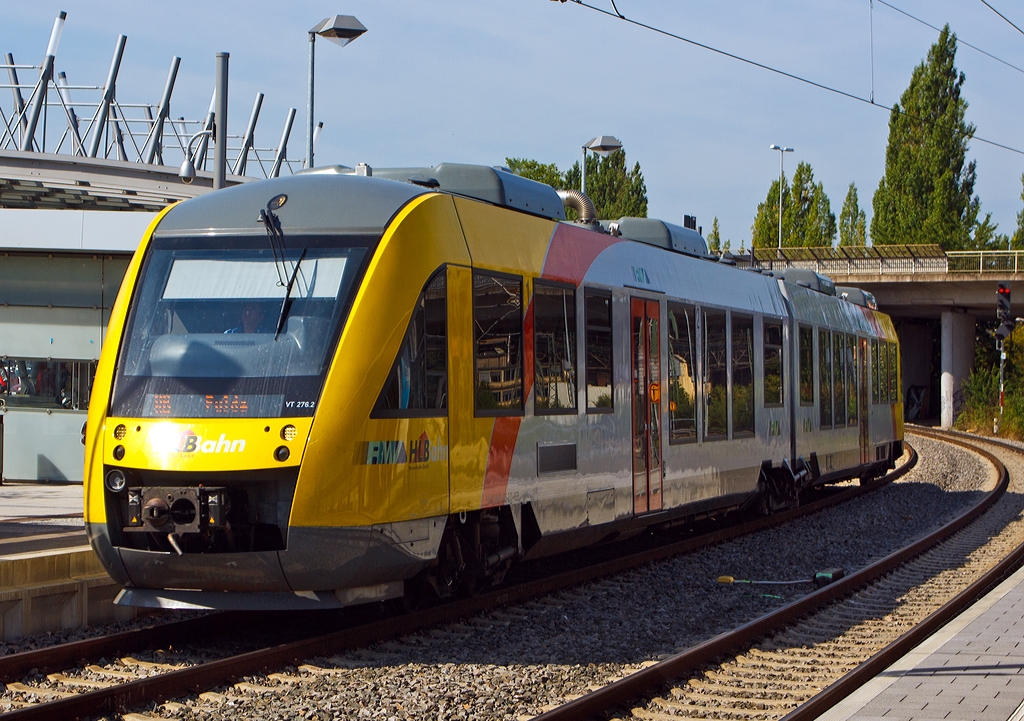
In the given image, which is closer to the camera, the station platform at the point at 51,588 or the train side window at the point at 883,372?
the station platform at the point at 51,588

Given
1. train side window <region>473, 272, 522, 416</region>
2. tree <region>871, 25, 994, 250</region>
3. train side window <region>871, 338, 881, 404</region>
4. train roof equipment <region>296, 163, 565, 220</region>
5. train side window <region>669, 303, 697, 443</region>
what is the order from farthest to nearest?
tree <region>871, 25, 994, 250</region> < train side window <region>871, 338, 881, 404</region> < train side window <region>669, 303, 697, 443</region> < train roof equipment <region>296, 163, 565, 220</region> < train side window <region>473, 272, 522, 416</region>

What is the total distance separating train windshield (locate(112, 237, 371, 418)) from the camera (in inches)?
305

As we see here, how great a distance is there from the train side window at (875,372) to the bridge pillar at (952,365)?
24.6 m

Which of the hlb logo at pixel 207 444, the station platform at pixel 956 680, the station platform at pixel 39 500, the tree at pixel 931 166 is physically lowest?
the station platform at pixel 956 680

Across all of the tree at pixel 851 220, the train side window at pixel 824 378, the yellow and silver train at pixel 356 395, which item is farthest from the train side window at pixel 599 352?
the tree at pixel 851 220

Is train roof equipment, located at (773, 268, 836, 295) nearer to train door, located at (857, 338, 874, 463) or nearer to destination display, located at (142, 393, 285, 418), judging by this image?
train door, located at (857, 338, 874, 463)

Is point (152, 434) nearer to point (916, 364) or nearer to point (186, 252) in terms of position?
point (186, 252)

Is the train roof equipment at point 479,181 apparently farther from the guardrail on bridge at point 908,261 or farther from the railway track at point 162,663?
the guardrail on bridge at point 908,261

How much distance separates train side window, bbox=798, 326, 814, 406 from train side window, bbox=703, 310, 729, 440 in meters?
3.62

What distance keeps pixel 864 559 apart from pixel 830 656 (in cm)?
527

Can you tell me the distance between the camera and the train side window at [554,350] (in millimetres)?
9883

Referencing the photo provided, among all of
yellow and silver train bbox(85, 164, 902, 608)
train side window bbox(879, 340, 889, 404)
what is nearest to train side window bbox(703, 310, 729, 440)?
yellow and silver train bbox(85, 164, 902, 608)

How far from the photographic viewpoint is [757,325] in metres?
15.4

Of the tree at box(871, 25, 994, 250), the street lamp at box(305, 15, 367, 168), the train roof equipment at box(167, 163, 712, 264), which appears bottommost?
the train roof equipment at box(167, 163, 712, 264)
